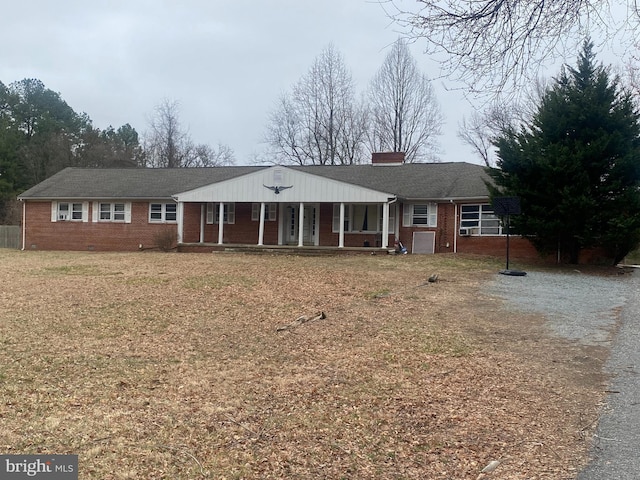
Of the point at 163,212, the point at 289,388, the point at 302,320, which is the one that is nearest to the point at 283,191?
the point at 163,212

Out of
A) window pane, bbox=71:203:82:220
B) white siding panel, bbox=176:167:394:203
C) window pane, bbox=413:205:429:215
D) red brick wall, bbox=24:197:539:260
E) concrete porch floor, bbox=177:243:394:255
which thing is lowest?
concrete porch floor, bbox=177:243:394:255

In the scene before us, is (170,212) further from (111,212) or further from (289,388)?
(289,388)

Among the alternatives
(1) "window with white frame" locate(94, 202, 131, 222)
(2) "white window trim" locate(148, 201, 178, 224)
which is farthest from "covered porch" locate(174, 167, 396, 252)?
(1) "window with white frame" locate(94, 202, 131, 222)

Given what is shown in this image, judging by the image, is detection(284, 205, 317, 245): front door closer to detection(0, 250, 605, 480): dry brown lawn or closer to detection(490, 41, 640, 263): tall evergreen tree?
detection(490, 41, 640, 263): tall evergreen tree

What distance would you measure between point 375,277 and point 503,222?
691 cm

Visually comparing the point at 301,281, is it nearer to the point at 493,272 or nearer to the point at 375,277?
the point at 375,277

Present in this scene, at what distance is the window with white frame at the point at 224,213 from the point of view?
25125 mm

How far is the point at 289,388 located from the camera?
5086 mm

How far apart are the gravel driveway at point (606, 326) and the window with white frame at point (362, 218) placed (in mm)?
8751

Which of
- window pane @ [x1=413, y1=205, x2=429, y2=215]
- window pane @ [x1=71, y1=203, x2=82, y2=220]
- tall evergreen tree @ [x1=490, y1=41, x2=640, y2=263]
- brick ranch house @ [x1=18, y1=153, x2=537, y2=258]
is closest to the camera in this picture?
tall evergreen tree @ [x1=490, y1=41, x2=640, y2=263]

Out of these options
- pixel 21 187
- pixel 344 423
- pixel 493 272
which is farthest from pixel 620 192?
pixel 21 187

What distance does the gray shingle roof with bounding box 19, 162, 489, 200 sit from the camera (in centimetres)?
2280

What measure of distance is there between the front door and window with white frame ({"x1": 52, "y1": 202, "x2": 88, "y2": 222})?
10670 mm

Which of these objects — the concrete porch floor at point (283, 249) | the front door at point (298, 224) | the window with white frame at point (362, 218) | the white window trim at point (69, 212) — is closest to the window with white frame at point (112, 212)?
the white window trim at point (69, 212)
